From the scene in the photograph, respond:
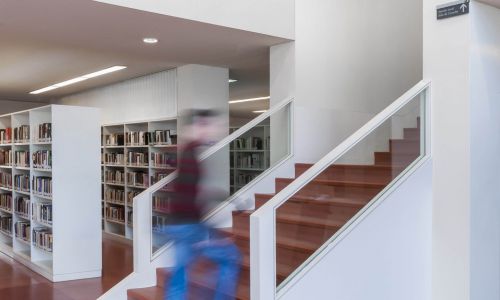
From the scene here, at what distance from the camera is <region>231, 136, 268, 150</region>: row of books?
5.72 metres

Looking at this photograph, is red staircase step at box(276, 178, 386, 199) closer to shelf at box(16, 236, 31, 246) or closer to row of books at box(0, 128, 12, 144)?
shelf at box(16, 236, 31, 246)

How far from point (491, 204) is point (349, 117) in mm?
2284

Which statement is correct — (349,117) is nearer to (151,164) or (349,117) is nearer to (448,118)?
(448,118)

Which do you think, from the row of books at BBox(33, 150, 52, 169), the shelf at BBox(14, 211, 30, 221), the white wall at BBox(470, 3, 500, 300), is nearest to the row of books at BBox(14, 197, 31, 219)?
the shelf at BBox(14, 211, 30, 221)

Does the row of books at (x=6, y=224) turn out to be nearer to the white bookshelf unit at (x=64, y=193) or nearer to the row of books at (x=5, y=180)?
the row of books at (x=5, y=180)

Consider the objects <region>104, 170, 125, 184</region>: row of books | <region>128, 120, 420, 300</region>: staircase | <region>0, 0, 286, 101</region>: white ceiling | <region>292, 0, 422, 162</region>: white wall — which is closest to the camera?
<region>128, 120, 420, 300</region>: staircase

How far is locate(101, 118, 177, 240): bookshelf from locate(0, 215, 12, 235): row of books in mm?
1879

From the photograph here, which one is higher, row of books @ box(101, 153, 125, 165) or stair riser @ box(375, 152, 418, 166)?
stair riser @ box(375, 152, 418, 166)

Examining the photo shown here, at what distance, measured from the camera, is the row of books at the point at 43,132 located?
21.2ft

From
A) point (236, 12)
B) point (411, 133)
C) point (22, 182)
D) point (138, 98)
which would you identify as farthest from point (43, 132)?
point (411, 133)

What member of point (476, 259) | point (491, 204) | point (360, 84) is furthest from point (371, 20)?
point (476, 259)

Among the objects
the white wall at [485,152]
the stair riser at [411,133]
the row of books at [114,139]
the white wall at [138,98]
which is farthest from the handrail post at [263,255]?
the row of books at [114,139]

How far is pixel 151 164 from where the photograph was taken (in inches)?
331

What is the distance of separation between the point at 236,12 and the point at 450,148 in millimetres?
2724
